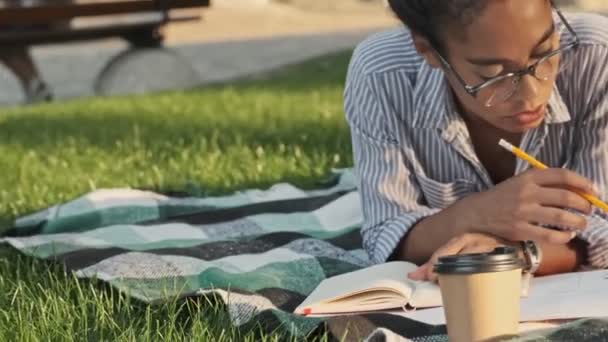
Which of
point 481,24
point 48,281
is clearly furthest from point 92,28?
point 481,24

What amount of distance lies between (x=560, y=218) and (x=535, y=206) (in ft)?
0.19

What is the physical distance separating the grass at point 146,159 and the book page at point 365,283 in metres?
0.18

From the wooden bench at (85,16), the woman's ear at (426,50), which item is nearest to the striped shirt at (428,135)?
the woman's ear at (426,50)

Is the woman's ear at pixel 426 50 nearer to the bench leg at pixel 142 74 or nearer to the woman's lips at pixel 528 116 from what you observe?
the woman's lips at pixel 528 116

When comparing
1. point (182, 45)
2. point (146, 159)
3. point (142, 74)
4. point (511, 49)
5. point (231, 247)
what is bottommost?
point (182, 45)

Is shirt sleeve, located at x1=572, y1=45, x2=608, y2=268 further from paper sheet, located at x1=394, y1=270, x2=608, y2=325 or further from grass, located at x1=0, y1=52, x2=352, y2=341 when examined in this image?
grass, located at x1=0, y1=52, x2=352, y2=341

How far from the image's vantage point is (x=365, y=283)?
2.73m

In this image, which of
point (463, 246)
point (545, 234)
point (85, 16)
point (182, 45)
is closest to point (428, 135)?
point (463, 246)

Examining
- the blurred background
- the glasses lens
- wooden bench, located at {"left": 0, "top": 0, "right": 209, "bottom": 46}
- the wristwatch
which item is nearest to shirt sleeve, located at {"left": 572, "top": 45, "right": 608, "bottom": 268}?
the wristwatch

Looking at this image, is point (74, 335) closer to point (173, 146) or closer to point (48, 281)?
point (48, 281)

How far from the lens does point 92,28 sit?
10.5 m

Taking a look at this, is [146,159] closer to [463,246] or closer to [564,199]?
[463,246]

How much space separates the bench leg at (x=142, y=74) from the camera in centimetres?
1063

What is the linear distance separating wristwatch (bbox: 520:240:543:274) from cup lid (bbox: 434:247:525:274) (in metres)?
0.57
